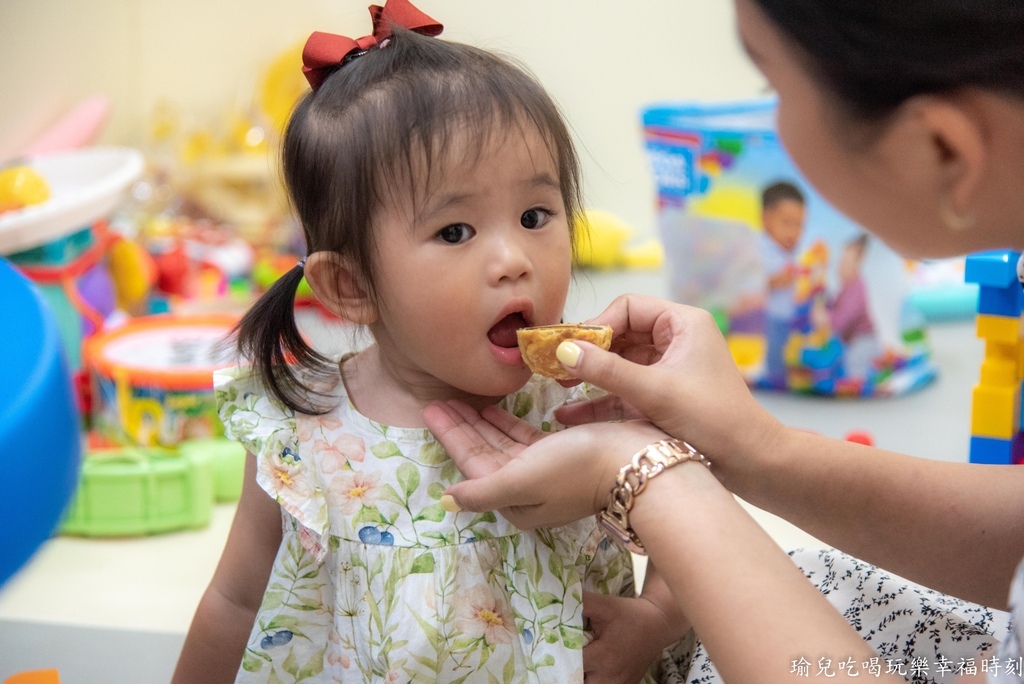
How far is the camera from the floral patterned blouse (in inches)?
33.0

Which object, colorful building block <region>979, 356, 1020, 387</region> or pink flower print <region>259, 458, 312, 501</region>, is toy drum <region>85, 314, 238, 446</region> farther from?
colorful building block <region>979, 356, 1020, 387</region>

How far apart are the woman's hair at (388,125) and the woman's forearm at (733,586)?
0.30 meters

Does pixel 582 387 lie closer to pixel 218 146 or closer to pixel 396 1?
pixel 396 1

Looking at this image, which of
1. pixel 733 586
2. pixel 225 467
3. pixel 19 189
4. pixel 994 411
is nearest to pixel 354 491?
pixel 733 586

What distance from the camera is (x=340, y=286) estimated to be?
34.5 inches

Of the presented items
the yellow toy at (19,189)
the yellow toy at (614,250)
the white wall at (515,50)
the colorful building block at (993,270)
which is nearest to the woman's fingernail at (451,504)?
the colorful building block at (993,270)

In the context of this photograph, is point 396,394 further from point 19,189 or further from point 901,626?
point 19,189

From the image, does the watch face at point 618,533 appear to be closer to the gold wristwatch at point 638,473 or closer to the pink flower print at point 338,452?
the gold wristwatch at point 638,473

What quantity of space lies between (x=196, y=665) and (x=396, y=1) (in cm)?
62

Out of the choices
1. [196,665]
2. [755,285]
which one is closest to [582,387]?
[196,665]

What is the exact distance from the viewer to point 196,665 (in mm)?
969

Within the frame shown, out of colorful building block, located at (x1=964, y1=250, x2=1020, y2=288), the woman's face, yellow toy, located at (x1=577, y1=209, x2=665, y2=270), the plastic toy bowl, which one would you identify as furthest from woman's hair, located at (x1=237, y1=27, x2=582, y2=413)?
yellow toy, located at (x1=577, y1=209, x2=665, y2=270)

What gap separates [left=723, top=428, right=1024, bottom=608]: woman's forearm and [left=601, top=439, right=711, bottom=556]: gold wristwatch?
112 mm

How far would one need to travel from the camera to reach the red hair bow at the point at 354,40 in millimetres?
864
